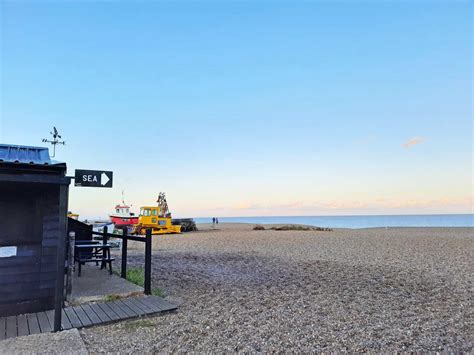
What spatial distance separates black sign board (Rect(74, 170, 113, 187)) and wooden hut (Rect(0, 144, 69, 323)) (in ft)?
0.87

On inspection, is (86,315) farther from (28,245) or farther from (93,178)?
(93,178)

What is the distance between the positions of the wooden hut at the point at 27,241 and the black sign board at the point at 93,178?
265 mm

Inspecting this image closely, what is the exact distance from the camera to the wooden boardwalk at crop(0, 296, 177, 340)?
3.95 meters

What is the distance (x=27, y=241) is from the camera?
14.9 ft

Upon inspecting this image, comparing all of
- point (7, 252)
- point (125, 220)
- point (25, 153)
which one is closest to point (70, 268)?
point (7, 252)

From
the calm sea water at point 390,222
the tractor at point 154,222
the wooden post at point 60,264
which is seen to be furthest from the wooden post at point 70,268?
the calm sea water at point 390,222

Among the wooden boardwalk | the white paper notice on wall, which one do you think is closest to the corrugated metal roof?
the white paper notice on wall

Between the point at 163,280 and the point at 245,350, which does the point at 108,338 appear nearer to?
the point at 245,350

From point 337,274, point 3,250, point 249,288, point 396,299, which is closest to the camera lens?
point 3,250

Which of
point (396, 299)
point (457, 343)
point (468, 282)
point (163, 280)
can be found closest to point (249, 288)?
point (163, 280)

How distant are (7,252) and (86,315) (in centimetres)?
129

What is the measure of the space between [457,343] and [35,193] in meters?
5.38

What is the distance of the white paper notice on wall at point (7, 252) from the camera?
14.3ft

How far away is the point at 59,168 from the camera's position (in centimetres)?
395
